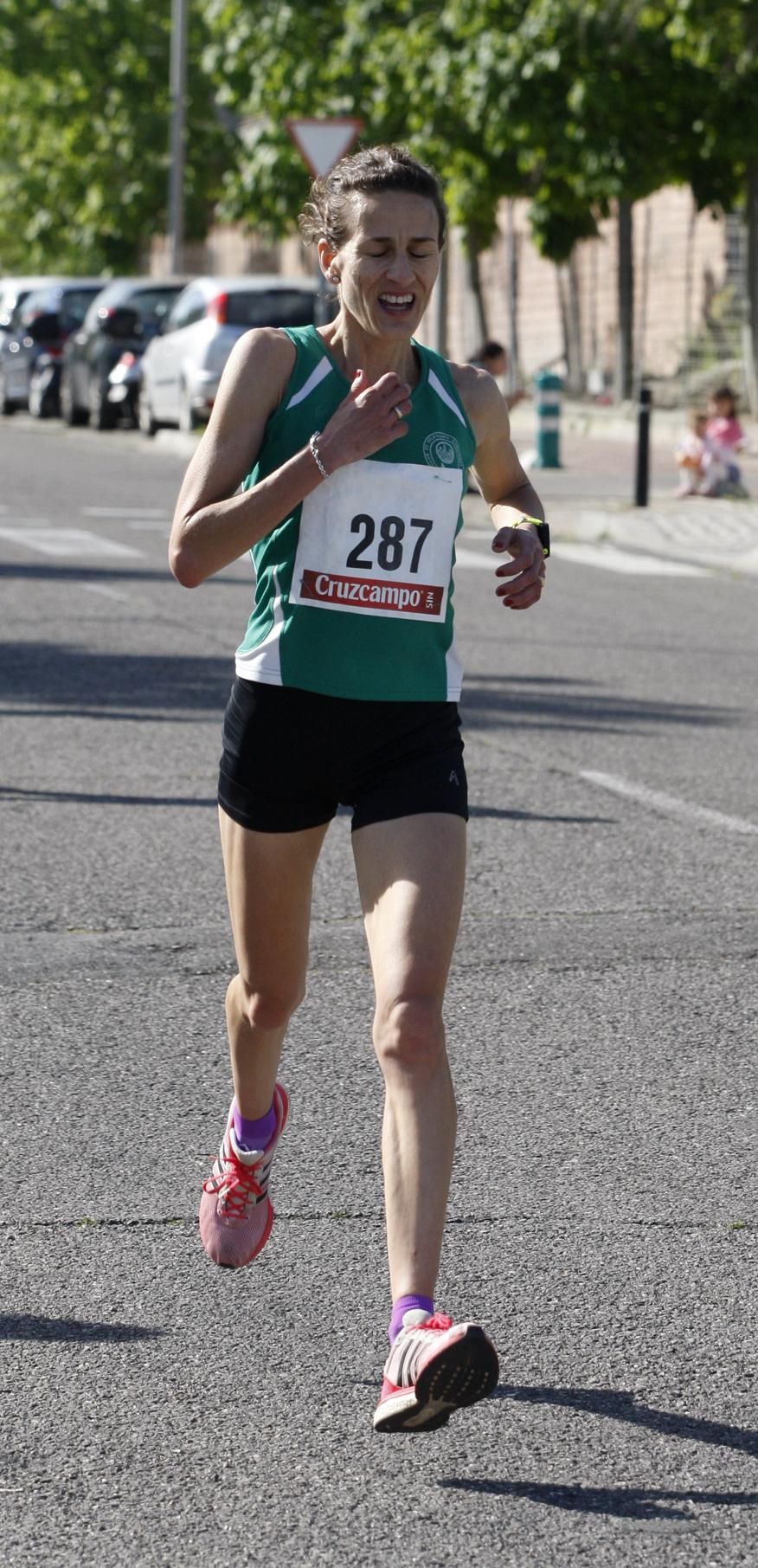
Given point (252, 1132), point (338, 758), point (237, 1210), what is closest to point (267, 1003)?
point (252, 1132)

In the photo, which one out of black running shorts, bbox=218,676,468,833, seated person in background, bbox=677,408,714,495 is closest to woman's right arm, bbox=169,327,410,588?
black running shorts, bbox=218,676,468,833

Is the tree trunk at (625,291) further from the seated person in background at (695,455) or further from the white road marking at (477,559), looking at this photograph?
the white road marking at (477,559)

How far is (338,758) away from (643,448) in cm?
1722

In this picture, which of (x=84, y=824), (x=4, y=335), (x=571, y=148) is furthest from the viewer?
(x=4, y=335)

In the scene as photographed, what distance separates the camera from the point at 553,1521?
3.29m

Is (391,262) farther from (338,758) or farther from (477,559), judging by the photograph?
(477,559)

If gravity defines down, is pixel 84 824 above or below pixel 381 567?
below

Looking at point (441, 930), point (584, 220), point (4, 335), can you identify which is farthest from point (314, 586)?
point (4, 335)

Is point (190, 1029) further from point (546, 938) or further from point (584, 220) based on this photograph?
point (584, 220)

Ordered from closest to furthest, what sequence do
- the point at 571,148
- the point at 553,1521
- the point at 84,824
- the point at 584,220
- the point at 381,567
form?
the point at 553,1521 < the point at 381,567 < the point at 84,824 < the point at 571,148 < the point at 584,220

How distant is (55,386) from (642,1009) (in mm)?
31289

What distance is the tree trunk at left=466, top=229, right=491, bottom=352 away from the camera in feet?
120

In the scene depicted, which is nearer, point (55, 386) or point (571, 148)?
point (571, 148)

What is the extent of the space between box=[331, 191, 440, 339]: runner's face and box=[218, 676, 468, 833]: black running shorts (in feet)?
1.95
